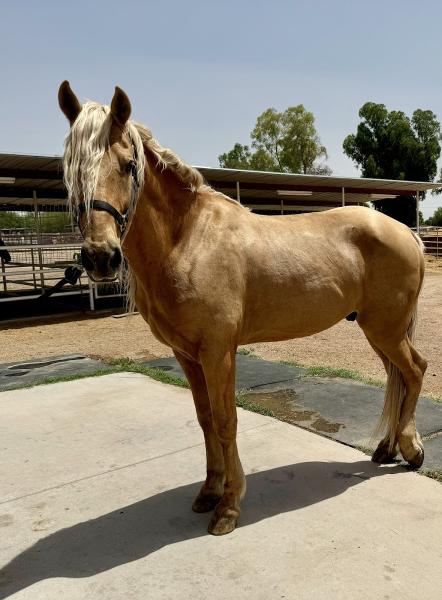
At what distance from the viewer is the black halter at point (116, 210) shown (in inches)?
75.2

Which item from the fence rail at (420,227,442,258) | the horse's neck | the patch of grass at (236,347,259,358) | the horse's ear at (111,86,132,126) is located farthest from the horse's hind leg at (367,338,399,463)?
the fence rail at (420,227,442,258)

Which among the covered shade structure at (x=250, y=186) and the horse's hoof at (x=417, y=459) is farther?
the covered shade structure at (x=250, y=186)

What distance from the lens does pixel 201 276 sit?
2305 mm

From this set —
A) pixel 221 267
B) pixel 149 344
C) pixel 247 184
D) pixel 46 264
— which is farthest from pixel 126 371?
pixel 247 184

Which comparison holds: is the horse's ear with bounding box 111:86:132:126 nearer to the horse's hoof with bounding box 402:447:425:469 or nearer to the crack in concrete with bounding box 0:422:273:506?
the crack in concrete with bounding box 0:422:273:506

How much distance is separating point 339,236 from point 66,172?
60.7 inches

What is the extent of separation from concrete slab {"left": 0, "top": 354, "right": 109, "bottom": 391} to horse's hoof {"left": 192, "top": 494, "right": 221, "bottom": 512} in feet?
9.77

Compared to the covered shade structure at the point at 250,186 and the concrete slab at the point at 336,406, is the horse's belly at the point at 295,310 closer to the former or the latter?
the concrete slab at the point at 336,406

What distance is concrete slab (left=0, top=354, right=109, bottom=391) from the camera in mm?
5119

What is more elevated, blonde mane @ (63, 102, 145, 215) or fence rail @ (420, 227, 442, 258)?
blonde mane @ (63, 102, 145, 215)

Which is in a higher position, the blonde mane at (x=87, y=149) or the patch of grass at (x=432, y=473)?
the blonde mane at (x=87, y=149)

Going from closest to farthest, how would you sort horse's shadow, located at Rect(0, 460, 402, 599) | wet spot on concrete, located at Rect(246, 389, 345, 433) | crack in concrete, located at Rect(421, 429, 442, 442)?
horse's shadow, located at Rect(0, 460, 402, 599), crack in concrete, located at Rect(421, 429, 442, 442), wet spot on concrete, located at Rect(246, 389, 345, 433)

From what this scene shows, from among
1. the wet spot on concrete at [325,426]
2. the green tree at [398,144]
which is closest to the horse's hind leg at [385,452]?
the wet spot on concrete at [325,426]

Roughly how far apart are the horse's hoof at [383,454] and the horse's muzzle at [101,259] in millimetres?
2017
